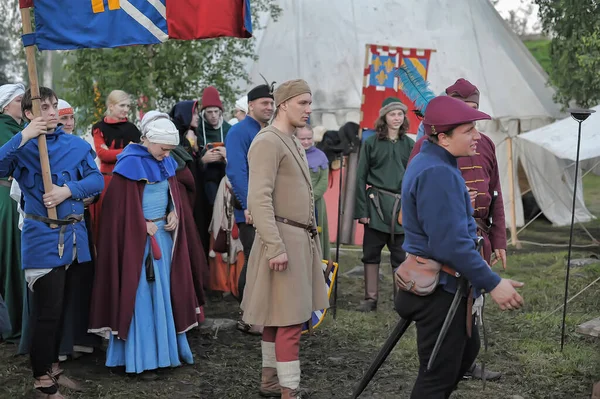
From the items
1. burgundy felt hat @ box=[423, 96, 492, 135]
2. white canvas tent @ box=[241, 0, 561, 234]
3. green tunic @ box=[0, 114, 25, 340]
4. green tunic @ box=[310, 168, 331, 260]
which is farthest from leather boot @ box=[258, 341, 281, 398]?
white canvas tent @ box=[241, 0, 561, 234]

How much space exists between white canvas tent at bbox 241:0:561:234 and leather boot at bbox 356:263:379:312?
5948 millimetres

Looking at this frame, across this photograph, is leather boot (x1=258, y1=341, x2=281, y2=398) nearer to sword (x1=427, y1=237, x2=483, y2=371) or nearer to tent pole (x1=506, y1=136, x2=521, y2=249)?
sword (x1=427, y1=237, x2=483, y2=371)

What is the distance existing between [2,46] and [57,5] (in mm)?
18668

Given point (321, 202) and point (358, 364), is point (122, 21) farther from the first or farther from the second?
point (321, 202)

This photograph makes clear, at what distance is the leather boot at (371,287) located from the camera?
23.0 ft

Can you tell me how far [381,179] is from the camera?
682cm

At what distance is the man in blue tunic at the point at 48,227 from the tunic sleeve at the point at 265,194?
39.4 inches

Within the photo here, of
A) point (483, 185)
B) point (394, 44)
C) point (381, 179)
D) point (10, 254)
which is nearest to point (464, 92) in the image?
point (483, 185)

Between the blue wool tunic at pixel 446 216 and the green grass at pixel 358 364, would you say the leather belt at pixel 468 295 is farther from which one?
the green grass at pixel 358 364

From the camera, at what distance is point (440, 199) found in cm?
334

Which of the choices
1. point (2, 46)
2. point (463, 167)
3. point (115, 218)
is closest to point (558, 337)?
point (463, 167)

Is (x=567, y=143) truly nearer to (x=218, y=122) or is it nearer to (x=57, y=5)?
(x=218, y=122)

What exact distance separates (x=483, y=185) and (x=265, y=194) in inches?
54.9

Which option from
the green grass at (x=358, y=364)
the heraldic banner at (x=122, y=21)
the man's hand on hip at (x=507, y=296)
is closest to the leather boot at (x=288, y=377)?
the green grass at (x=358, y=364)
